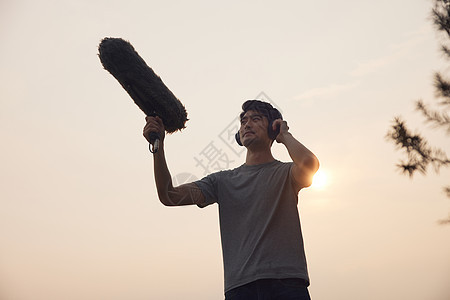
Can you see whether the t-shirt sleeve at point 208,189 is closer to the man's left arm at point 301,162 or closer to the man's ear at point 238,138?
the man's ear at point 238,138

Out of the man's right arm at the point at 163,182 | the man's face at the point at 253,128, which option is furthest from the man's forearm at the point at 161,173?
the man's face at the point at 253,128

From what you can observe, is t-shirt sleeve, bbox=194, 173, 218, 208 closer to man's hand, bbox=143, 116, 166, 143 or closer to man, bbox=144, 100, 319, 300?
man, bbox=144, 100, 319, 300

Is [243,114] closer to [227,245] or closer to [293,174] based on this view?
[293,174]

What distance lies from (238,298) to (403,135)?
5.83m

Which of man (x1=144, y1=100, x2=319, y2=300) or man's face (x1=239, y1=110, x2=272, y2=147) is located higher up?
man's face (x1=239, y1=110, x2=272, y2=147)

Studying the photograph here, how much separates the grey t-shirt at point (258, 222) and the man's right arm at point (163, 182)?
0.15 metres

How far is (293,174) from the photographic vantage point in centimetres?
348

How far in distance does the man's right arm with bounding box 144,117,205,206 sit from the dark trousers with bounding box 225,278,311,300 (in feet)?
2.65

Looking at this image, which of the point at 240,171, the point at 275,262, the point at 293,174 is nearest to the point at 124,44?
the point at 240,171

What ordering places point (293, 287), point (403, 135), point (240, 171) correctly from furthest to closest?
1. point (403, 135)
2. point (240, 171)
3. point (293, 287)

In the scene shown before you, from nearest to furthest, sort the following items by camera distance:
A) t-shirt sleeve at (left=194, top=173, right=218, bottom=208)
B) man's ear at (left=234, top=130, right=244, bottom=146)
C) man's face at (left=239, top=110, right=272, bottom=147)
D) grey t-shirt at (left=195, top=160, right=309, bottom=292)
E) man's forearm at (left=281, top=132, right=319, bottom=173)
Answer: grey t-shirt at (left=195, top=160, right=309, bottom=292) < man's forearm at (left=281, top=132, right=319, bottom=173) < t-shirt sleeve at (left=194, top=173, right=218, bottom=208) < man's face at (left=239, top=110, right=272, bottom=147) < man's ear at (left=234, top=130, right=244, bottom=146)

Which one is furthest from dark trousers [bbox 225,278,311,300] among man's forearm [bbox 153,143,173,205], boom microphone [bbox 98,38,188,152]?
boom microphone [bbox 98,38,188,152]

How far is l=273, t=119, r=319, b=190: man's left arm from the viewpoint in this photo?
3344 millimetres

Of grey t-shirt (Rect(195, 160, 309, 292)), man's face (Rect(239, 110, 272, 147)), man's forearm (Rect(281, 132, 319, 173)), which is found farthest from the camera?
man's face (Rect(239, 110, 272, 147))
